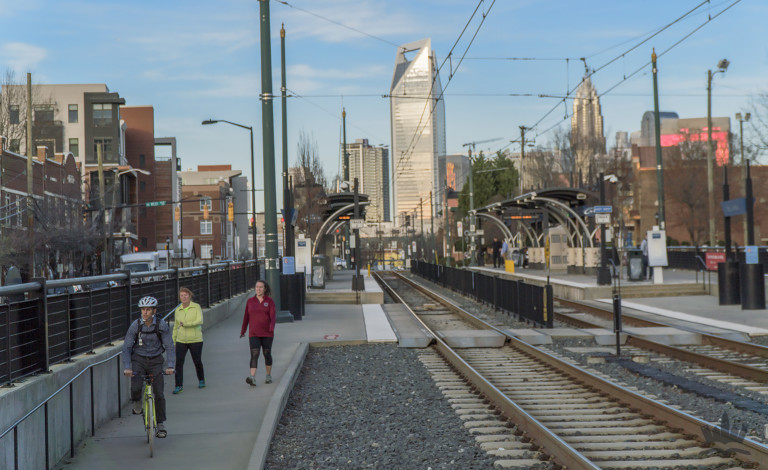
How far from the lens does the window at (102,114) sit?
283 ft

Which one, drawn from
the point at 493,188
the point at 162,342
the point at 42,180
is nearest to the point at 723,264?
the point at 162,342

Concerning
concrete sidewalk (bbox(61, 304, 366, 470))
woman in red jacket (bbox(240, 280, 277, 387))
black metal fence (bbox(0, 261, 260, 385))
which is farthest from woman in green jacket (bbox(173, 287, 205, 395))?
black metal fence (bbox(0, 261, 260, 385))

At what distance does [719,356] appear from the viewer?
15.3 meters

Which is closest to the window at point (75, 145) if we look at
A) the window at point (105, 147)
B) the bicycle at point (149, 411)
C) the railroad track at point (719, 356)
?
the window at point (105, 147)

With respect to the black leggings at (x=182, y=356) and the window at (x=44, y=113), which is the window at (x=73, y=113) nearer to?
the window at (x=44, y=113)

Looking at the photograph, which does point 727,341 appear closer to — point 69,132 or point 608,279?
point 608,279

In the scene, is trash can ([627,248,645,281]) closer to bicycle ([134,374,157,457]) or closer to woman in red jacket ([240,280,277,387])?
woman in red jacket ([240,280,277,387])

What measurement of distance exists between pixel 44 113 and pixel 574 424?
3230 inches

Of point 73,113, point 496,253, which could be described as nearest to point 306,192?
point 496,253

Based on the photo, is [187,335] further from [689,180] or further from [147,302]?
[689,180]

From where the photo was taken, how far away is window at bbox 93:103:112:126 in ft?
283

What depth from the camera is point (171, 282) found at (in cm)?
1830

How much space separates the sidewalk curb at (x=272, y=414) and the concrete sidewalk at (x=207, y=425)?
28 millimetres

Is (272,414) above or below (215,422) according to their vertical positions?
above
